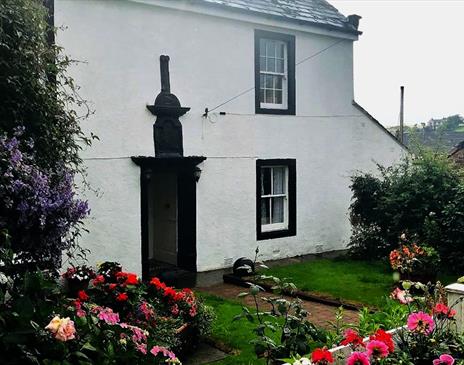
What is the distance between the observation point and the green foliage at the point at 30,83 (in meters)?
6.59

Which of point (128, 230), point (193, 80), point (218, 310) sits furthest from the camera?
point (193, 80)

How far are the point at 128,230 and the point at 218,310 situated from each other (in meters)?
3.24

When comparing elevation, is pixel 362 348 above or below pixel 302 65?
below

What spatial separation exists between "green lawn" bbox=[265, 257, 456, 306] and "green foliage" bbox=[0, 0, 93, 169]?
6.22m

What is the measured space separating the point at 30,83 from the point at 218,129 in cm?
671

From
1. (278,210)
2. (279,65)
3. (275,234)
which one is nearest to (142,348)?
(275,234)

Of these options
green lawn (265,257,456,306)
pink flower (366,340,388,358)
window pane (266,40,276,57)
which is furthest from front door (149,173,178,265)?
pink flower (366,340,388,358)

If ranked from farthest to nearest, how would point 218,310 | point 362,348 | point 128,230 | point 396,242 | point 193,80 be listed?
point 396,242 → point 193,80 → point 128,230 → point 218,310 → point 362,348

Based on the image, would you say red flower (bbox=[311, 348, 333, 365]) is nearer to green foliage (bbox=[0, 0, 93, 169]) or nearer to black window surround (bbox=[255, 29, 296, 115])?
green foliage (bbox=[0, 0, 93, 169])

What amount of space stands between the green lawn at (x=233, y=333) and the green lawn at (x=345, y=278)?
218cm

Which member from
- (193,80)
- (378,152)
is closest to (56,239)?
(193,80)

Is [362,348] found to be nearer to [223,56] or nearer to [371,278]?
[371,278]

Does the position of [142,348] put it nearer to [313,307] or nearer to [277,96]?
[313,307]

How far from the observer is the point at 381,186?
14.6 metres
